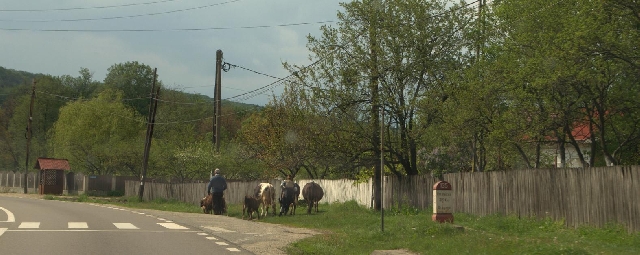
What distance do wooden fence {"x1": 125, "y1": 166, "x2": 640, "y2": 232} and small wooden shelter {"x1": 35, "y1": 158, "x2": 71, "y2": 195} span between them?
128 feet

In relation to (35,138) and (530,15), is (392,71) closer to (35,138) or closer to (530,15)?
(530,15)

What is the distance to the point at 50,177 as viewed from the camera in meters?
66.5

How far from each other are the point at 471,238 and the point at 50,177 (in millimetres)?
56125

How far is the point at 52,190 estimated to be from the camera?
66688mm

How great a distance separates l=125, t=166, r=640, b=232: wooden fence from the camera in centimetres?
1945

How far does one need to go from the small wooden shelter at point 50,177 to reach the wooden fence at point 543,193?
1539 inches

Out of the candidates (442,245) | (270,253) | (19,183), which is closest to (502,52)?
(442,245)

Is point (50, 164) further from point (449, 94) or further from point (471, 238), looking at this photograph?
point (471, 238)

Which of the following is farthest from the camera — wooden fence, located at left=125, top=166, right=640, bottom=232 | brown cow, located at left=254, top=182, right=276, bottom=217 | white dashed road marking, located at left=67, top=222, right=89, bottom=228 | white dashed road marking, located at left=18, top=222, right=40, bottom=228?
brown cow, located at left=254, top=182, right=276, bottom=217

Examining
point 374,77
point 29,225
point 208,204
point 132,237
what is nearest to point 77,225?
point 29,225

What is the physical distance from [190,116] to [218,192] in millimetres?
→ 88063

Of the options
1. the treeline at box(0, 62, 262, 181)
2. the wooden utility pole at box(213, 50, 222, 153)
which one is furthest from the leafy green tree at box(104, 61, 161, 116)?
the wooden utility pole at box(213, 50, 222, 153)

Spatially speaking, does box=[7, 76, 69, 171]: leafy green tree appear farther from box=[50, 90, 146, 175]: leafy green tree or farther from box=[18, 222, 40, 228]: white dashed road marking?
box=[18, 222, 40, 228]: white dashed road marking

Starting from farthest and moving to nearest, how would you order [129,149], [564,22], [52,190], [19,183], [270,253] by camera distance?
[19,183]
[129,149]
[52,190]
[564,22]
[270,253]
